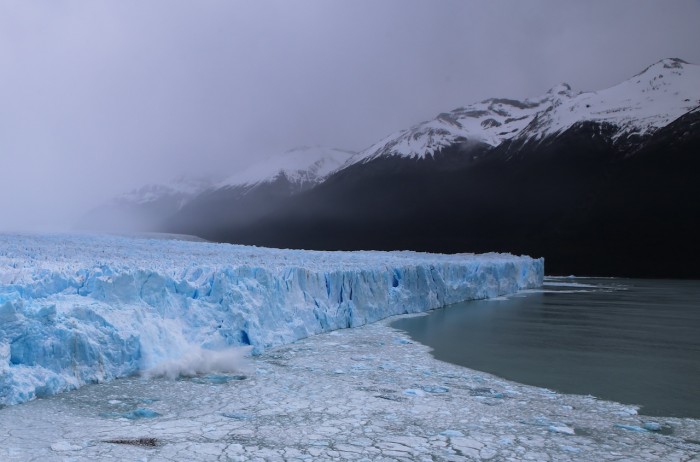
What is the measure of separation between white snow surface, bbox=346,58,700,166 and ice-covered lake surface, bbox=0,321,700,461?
64.2 meters

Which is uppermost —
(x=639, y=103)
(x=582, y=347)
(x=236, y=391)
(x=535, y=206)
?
(x=639, y=103)

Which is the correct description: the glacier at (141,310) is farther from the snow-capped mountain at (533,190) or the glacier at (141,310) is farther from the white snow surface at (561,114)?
the white snow surface at (561,114)

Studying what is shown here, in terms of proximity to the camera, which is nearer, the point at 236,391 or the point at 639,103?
the point at 236,391

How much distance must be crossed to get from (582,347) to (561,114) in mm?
70217

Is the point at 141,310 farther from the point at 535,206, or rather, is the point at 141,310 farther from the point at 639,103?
the point at 639,103

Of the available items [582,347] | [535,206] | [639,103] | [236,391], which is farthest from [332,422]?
[639,103]

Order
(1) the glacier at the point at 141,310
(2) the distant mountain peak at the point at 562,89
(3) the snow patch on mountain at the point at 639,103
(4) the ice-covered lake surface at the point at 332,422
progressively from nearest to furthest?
(4) the ice-covered lake surface at the point at 332,422 < (1) the glacier at the point at 141,310 < (3) the snow patch on mountain at the point at 639,103 < (2) the distant mountain peak at the point at 562,89

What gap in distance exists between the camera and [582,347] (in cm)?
897

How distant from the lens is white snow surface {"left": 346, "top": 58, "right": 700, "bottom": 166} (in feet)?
202

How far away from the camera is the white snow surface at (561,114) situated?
6156 cm

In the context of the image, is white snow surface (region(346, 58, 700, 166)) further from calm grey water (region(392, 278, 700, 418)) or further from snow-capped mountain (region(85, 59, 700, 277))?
calm grey water (region(392, 278, 700, 418))

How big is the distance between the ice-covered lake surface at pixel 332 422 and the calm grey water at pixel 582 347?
2.33 ft

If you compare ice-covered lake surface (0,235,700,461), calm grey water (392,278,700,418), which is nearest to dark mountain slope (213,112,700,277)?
calm grey water (392,278,700,418)

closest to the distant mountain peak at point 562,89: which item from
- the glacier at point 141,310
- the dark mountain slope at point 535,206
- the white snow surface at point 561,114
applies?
the white snow surface at point 561,114
